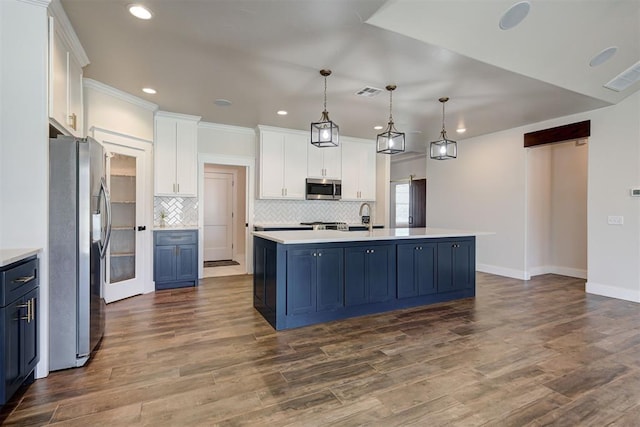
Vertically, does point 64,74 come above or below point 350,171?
above

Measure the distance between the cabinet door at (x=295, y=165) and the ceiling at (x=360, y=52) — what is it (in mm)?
1259

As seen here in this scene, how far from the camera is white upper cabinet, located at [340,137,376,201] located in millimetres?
6562

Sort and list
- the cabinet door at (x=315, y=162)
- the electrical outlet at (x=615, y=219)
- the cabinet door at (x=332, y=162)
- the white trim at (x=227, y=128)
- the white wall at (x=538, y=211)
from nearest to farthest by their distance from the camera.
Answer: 1. the electrical outlet at (x=615, y=219)
2. the white trim at (x=227, y=128)
3. the white wall at (x=538, y=211)
4. the cabinet door at (x=315, y=162)
5. the cabinet door at (x=332, y=162)

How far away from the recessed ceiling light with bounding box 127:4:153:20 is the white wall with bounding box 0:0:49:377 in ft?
1.76

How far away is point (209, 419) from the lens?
72.3 inches

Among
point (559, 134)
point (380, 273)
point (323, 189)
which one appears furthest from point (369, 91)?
point (559, 134)

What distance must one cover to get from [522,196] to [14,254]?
6.46 meters

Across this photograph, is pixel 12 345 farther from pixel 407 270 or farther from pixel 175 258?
pixel 407 270

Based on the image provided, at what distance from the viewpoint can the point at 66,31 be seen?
2678mm

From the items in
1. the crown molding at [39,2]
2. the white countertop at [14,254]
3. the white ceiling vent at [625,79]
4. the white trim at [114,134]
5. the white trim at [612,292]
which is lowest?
the white trim at [612,292]

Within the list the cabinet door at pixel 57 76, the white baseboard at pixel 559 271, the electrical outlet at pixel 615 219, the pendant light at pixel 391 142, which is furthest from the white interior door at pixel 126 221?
the electrical outlet at pixel 615 219

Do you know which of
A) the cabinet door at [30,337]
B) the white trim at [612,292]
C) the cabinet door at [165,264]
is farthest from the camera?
the cabinet door at [165,264]

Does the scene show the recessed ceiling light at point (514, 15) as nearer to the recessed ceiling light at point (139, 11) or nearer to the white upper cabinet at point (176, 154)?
the recessed ceiling light at point (139, 11)

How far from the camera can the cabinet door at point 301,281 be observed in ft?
10.5
